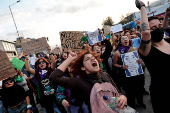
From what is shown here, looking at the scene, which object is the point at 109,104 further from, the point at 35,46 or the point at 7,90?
the point at 35,46

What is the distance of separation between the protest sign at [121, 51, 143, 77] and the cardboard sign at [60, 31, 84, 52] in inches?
52.7

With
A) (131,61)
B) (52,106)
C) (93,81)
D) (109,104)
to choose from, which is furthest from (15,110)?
(131,61)

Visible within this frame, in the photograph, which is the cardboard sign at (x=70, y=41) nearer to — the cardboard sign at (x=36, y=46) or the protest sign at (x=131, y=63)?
the cardboard sign at (x=36, y=46)

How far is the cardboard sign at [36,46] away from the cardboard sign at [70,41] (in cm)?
65

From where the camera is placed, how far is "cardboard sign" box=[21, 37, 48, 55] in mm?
3375

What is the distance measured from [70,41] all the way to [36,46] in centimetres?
110

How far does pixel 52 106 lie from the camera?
3.16 meters

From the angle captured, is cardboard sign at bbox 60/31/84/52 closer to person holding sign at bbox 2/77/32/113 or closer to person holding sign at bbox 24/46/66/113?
person holding sign at bbox 24/46/66/113

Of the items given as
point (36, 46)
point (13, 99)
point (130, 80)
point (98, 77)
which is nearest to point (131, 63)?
point (130, 80)

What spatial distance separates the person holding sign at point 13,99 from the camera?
2.71m

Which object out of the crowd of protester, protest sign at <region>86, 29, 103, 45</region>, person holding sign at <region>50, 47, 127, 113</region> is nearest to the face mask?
the crowd of protester

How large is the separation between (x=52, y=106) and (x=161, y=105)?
265 cm

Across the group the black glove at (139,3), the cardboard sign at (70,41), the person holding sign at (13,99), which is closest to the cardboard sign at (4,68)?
the person holding sign at (13,99)

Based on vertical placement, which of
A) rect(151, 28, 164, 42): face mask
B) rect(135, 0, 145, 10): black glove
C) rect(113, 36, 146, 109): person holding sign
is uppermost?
rect(135, 0, 145, 10): black glove
